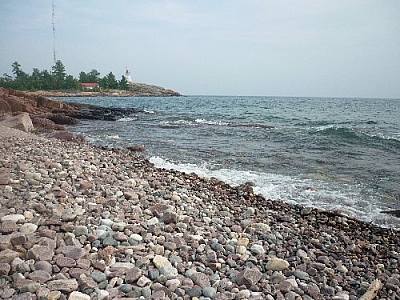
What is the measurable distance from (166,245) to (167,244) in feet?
0.06

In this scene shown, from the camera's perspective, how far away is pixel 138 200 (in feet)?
14.4

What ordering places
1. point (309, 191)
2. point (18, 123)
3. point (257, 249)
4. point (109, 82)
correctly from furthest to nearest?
point (109, 82) → point (18, 123) → point (309, 191) → point (257, 249)

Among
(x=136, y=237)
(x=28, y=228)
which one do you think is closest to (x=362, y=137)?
(x=136, y=237)

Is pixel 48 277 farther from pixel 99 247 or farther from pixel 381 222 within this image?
pixel 381 222

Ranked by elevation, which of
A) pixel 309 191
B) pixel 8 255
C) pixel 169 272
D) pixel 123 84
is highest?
pixel 123 84

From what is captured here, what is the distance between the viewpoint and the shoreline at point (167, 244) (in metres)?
2.59

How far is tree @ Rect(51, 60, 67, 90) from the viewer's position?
95250 millimetres

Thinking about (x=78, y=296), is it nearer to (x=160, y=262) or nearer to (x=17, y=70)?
(x=160, y=262)

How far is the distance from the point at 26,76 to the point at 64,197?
109262mm

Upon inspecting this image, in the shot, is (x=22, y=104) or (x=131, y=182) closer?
(x=131, y=182)

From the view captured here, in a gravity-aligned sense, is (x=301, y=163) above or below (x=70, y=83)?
below

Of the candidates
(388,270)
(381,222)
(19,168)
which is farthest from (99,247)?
(381,222)

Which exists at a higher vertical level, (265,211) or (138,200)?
(138,200)

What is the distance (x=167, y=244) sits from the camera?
128 inches
